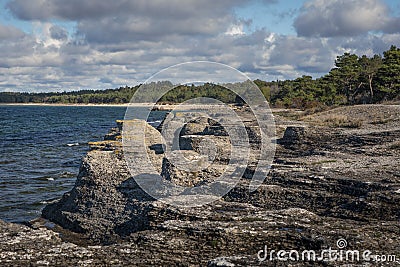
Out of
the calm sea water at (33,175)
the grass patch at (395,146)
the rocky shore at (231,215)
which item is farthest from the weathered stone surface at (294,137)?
the calm sea water at (33,175)

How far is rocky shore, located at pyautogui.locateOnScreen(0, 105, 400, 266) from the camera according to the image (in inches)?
371

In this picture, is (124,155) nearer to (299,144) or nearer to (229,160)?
(229,160)

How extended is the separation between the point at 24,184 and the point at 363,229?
23.3 metres

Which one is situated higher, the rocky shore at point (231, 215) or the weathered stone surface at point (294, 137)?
the weathered stone surface at point (294, 137)

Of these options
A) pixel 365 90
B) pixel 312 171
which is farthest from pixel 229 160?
pixel 365 90

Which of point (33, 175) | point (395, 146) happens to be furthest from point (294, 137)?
point (33, 175)

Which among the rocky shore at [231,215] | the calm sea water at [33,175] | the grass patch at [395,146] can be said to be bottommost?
the calm sea water at [33,175]

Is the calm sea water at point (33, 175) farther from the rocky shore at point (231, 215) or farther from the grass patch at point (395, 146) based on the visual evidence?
the grass patch at point (395, 146)

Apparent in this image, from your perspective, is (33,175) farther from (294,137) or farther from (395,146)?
(395,146)

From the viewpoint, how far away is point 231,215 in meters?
11.3

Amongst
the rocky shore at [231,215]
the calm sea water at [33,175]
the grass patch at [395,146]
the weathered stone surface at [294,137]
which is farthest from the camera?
the weathered stone surface at [294,137]

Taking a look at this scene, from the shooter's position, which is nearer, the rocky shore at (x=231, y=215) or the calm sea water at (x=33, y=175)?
the rocky shore at (x=231, y=215)

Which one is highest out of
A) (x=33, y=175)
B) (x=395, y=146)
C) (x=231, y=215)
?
(x=395, y=146)

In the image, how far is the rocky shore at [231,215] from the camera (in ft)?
30.9
